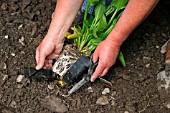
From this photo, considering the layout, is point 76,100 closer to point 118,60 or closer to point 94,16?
point 118,60

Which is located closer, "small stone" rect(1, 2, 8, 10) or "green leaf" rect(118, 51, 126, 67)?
"green leaf" rect(118, 51, 126, 67)

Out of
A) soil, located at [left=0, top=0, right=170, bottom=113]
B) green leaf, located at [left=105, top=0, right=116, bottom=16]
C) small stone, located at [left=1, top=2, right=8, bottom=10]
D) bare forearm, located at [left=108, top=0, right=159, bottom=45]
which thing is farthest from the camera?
small stone, located at [left=1, top=2, right=8, bottom=10]

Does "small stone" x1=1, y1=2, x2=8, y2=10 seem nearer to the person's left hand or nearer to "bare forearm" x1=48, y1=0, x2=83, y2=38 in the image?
"bare forearm" x1=48, y1=0, x2=83, y2=38

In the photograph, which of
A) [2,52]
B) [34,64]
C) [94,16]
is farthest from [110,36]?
[2,52]

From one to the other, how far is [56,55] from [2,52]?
273 millimetres

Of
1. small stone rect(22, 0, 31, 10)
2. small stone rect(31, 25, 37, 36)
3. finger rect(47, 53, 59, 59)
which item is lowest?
finger rect(47, 53, 59, 59)

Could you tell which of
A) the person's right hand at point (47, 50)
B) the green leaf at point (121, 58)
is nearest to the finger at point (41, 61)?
the person's right hand at point (47, 50)

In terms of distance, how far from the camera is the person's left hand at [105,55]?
1699 mm

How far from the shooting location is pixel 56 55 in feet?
5.98

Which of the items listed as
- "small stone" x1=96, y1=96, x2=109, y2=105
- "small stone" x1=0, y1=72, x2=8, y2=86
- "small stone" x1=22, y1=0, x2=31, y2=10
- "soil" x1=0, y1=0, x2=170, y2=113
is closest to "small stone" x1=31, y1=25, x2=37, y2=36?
"soil" x1=0, y1=0, x2=170, y2=113

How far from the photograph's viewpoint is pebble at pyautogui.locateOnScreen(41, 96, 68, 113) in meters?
1.73

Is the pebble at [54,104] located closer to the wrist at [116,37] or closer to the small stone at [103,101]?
the small stone at [103,101]

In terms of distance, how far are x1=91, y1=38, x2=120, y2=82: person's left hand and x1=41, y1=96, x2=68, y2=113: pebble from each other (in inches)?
7.0

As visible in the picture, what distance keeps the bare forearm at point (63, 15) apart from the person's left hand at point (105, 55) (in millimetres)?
185
